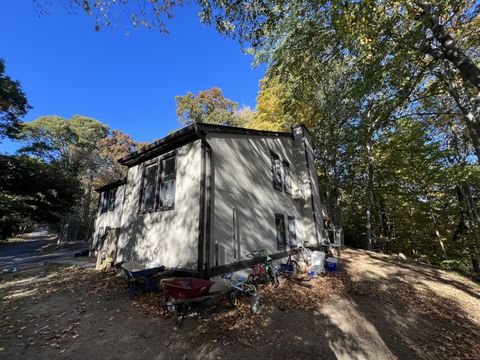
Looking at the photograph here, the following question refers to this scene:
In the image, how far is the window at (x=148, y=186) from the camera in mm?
8922

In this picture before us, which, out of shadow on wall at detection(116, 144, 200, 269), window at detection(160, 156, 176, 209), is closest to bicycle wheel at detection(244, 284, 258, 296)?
shadow on wall at detection(116, 144, 200, 269)

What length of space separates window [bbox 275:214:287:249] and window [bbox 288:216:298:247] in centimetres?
51

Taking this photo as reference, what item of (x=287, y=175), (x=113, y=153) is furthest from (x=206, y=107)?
(x=287, y=175)

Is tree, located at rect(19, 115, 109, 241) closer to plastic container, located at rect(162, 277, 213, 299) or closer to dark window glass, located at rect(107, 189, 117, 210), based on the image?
dark window glass, located at rect(107, 189, 117, 210)

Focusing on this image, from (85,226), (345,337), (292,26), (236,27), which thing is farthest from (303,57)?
(85,226)

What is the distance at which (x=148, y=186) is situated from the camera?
9.18 meters

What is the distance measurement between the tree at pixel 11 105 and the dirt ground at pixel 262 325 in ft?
57.6

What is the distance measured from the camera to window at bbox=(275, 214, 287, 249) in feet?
34.7

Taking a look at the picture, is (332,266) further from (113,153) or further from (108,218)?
(113,153)

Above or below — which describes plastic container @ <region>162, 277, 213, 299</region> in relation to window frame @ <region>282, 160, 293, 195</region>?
below

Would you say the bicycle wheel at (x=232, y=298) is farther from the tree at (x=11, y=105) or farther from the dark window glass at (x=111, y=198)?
the tree at (x=11, y=105)

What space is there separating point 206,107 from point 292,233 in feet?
73.7

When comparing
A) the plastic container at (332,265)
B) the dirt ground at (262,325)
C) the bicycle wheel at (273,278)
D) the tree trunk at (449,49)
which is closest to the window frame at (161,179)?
the dirt ground at (262,325)

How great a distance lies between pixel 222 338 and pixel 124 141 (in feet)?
107
